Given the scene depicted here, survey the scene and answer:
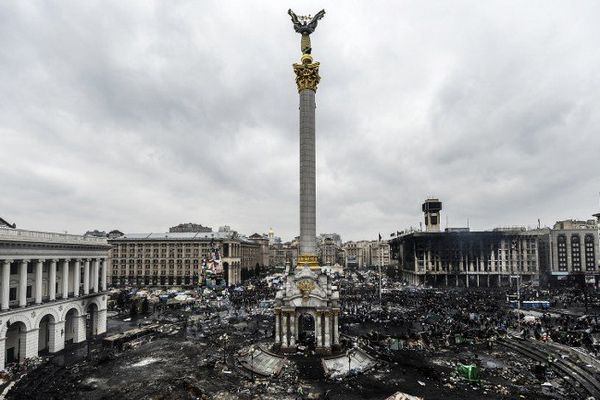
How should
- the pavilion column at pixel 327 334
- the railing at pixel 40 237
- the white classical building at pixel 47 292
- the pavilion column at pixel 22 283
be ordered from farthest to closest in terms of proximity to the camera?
the pavilion column at pixel 327 334
the pavilion column at pixel 22 283
the white classical building at pixel 47 292
the railing at pixel 40 237

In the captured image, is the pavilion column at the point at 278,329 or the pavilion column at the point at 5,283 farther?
the pavilion column at the point at 278,329

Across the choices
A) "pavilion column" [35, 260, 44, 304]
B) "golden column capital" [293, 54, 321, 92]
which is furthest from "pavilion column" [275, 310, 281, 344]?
"golden column capital" [293, 54, 321, 92]

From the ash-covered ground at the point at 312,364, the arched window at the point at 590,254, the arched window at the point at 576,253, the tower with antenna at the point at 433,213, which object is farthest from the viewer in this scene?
the tower with antenna at the point at 433,213

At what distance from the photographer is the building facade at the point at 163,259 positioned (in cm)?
12606

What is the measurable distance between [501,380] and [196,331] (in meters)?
40.9

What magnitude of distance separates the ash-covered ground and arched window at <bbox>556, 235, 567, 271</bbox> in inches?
3276

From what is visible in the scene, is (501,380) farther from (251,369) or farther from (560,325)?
(560,325)

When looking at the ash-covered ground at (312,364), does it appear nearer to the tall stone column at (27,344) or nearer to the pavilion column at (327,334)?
the tall stone column at (27,344)

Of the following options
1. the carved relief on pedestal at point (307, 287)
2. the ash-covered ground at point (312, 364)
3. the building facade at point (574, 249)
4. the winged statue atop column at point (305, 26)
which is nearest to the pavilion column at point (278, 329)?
the ash-covered ground at point (312, 364)

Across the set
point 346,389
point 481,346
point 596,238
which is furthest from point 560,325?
point 596,238

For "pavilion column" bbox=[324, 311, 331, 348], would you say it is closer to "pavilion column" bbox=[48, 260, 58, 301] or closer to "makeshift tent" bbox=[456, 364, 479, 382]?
"makeshift tent" bbox=[456, 364, 479, 382]

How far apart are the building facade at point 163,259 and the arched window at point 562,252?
11321cm

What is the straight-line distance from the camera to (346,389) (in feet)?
108

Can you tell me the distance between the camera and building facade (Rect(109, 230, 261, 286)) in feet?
414
